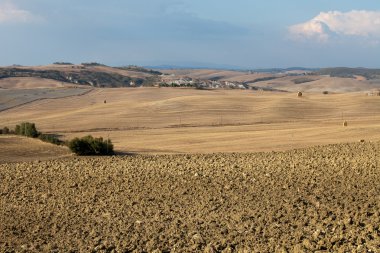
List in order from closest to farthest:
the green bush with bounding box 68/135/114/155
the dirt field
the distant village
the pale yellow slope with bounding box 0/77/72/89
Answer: the dirt field < the green bush with bounding box 68/135/114/155 < the pale yellow slope with bounding box 0/77/72/89 < the distant village

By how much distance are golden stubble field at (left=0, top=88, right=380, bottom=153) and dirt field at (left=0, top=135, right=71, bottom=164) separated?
13.1 feet

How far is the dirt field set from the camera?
23.4 metres

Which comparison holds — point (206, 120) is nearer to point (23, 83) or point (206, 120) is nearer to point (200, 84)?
point (23, 83)

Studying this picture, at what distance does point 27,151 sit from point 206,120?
2919cm

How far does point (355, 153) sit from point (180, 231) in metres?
11.0

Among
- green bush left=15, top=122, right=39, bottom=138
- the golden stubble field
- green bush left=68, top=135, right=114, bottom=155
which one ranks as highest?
green bush left=68, top=135, right=114, bottom=155

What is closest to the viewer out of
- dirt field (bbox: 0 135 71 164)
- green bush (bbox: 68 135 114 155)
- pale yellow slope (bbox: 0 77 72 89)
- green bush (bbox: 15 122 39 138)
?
dirt field (bbox: 0 135 71 164)

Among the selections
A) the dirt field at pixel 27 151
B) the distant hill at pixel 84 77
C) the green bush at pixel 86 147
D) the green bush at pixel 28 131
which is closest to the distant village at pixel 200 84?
the distant hill at pixel 84 77

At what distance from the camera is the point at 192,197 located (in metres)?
14.4

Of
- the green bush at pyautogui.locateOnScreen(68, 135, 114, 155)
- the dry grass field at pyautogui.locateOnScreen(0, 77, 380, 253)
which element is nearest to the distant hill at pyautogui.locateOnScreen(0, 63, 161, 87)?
the green bush at pyautogui.locateOnScreen(68, 135, 114, 155)

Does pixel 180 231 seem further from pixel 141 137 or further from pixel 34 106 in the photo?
pixel 34 106

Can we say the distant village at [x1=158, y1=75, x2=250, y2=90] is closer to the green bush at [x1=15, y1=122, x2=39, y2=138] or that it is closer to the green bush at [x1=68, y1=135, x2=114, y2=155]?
the green bush at [x1=15, y1=122, x2=39, y2=138]

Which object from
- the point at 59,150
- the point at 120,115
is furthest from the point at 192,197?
the point at 120,115

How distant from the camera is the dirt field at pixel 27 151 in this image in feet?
76.7
